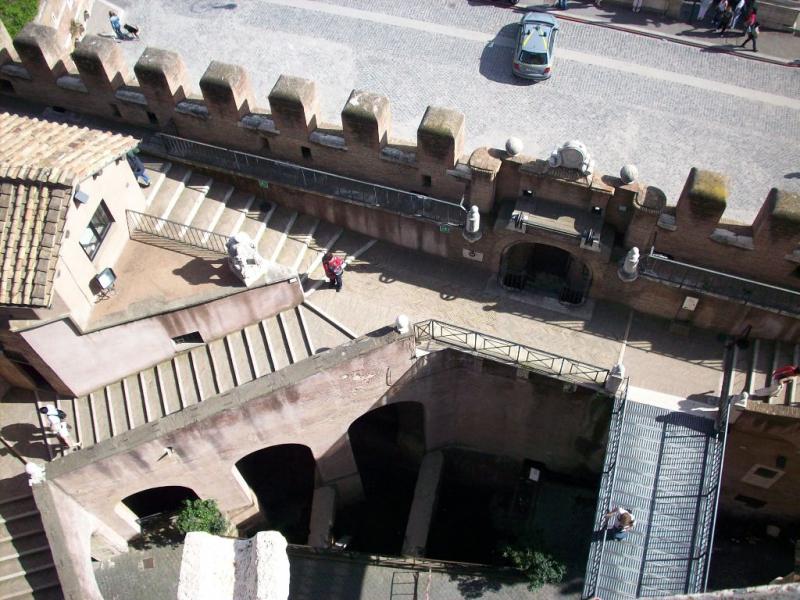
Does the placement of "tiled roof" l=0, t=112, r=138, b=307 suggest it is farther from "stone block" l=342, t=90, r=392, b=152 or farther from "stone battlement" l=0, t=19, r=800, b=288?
"stone block" l=342, t=90, r=392, b=152

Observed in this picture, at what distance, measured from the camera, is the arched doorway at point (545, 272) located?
68.2 feet

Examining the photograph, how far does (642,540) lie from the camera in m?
18.2

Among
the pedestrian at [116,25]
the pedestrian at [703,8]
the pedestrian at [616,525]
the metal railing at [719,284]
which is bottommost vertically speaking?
the pedestrian at [616,525]

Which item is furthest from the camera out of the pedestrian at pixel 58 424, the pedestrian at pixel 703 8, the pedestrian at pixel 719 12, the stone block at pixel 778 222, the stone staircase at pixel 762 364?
the pedestrian at pixel 703 8

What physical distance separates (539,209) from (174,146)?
35.9 feet

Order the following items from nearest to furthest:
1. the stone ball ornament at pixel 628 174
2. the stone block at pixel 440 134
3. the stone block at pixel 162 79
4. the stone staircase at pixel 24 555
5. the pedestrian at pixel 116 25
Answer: the stone ball ornament at pixel 628 174, the stone block at pixel 440 134, the stone block at pixel 162 79, the stone staircase at pixel 24 555, the pedestrian at pixel 116 25

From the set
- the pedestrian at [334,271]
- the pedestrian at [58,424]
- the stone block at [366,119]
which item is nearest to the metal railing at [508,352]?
the pedestrian at [334,271]

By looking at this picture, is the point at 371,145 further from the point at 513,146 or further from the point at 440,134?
the point at 513,146

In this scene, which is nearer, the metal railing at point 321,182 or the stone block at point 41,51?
Answer: the metal railing at point 321,182

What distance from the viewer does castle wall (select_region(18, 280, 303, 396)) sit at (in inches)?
761

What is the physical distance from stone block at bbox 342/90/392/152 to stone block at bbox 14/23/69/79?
9.22m

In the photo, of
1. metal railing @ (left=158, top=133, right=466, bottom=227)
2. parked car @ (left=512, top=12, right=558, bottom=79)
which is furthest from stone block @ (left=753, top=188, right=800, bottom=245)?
parked car @ (left=512, top=12, right=558, bottom=79)

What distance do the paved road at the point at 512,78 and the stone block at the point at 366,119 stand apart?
11.3 feet

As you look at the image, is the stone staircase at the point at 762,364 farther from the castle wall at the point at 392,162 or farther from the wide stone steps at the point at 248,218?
the wide stone steps at the point at 248,218
